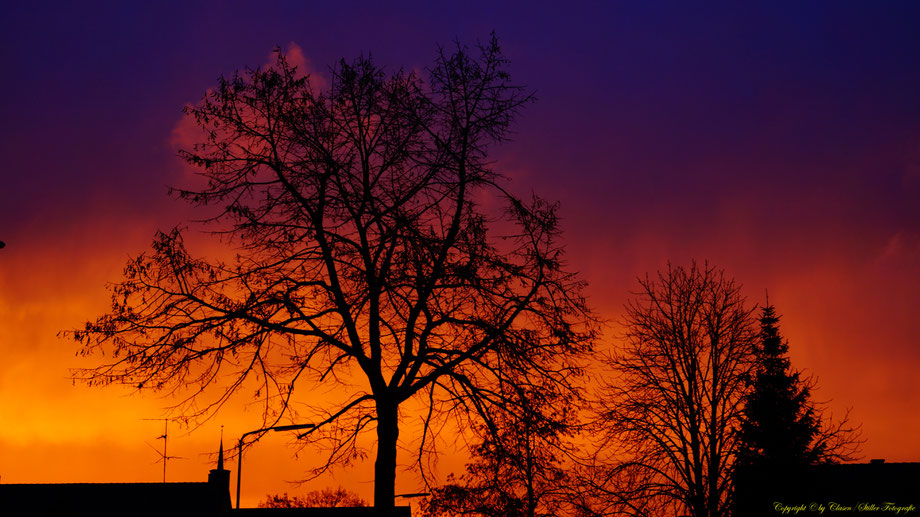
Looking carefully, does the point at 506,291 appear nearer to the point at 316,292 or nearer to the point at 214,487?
the point at 316,292

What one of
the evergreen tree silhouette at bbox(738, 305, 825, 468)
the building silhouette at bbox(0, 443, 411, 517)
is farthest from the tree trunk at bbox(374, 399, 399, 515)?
the building silhouette at bbox(0, 443, 411, 517)

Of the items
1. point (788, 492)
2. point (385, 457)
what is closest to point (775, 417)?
point (788, 492)

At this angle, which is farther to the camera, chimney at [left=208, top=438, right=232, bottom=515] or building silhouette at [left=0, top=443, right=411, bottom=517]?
chimney at [left=208, top=438, right=232, bottom=515]

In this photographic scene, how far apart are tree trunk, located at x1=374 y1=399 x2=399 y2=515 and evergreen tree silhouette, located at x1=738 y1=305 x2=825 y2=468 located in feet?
57.7

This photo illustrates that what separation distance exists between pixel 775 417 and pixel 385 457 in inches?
1042

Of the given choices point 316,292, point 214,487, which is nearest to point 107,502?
point 214,487

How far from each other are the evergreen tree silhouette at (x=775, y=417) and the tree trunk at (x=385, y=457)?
17588mm

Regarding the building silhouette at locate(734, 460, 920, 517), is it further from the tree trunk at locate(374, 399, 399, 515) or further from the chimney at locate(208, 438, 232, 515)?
the chimney at locate(208, 438, 232, 515)

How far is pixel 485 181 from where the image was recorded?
53.3 ft

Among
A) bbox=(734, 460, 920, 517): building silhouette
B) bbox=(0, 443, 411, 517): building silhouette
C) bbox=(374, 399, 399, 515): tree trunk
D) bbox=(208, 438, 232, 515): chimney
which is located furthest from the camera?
bbox=(208, 438, 232, 515): chimney

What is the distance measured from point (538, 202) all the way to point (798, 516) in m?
23.2

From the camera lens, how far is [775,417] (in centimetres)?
3734

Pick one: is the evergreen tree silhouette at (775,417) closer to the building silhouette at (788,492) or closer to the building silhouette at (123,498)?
the building silhouette at (788,492)

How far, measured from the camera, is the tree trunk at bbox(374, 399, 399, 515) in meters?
15.7
